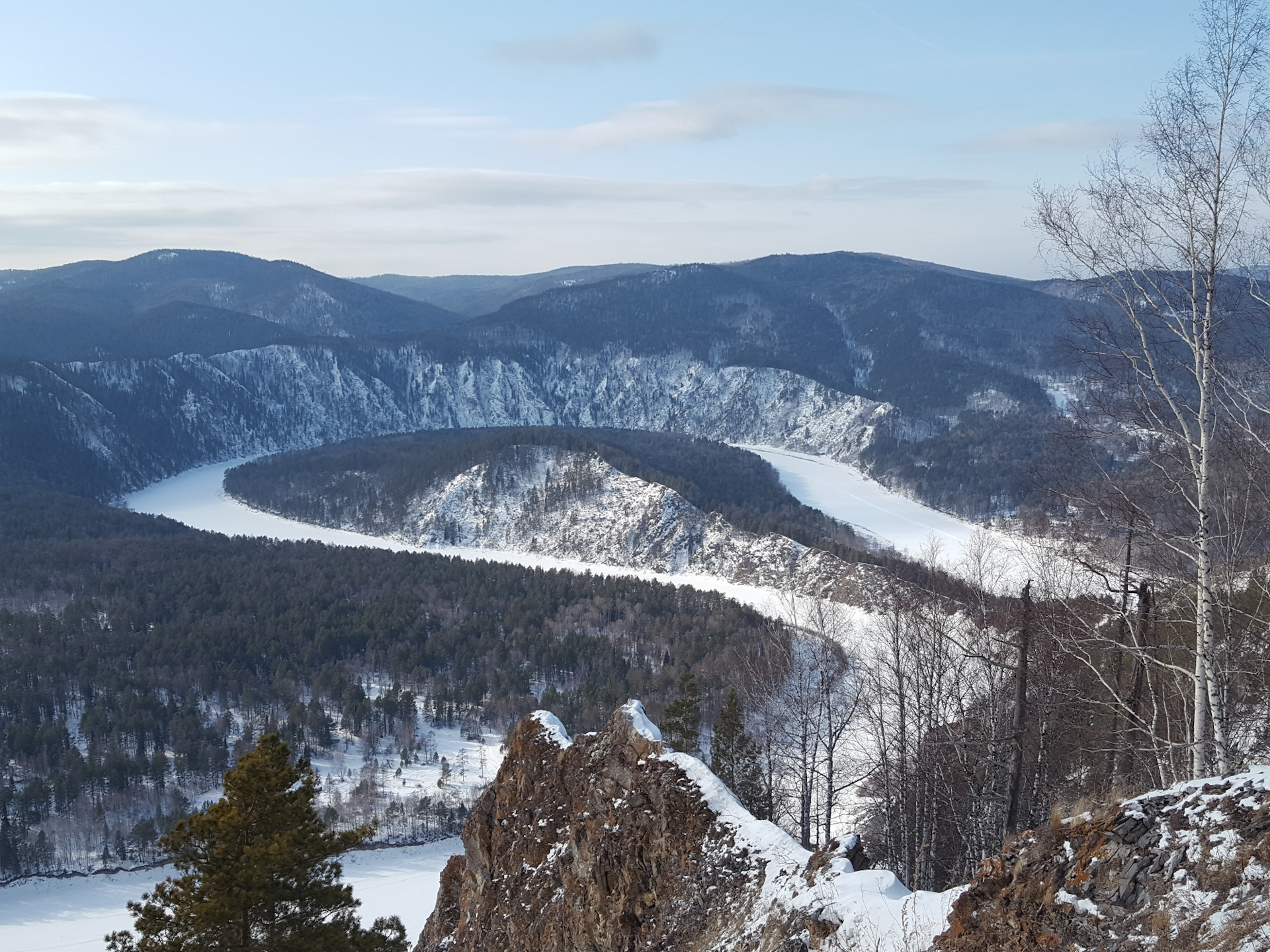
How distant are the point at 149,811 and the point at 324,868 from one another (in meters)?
→ 53.8

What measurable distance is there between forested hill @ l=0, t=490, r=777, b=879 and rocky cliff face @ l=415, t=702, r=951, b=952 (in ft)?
114

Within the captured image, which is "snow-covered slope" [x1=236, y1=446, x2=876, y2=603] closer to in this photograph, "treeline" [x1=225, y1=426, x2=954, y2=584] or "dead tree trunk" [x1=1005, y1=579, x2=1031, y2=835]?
"treeline" [x1=225, y1=426, x2=954, y2=584]

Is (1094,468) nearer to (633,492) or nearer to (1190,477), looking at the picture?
(1190,477)

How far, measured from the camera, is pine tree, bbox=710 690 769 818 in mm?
27234

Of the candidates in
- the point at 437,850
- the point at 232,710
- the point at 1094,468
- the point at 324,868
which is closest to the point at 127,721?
the point at 232,710

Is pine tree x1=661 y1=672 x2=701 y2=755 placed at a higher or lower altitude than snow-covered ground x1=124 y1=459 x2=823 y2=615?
higher

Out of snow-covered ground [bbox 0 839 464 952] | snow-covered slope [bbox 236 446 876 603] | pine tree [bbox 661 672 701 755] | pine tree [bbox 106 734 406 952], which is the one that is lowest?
snow-covered ground [bbox 0 839 464 952]

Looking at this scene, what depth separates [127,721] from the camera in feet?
226

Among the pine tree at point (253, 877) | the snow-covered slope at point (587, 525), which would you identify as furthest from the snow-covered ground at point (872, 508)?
the pine tree at point (253, 877)

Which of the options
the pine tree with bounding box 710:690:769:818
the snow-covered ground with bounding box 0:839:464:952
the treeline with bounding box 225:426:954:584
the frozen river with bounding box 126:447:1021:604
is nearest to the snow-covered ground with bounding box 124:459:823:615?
the frozen river with bounding box 126:447:1021:604

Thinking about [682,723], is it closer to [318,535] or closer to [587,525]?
[587,525]

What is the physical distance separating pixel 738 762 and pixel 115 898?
1649 inches

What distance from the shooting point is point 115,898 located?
50344 millimetres

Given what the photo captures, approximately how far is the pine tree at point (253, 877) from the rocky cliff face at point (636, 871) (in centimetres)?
292
